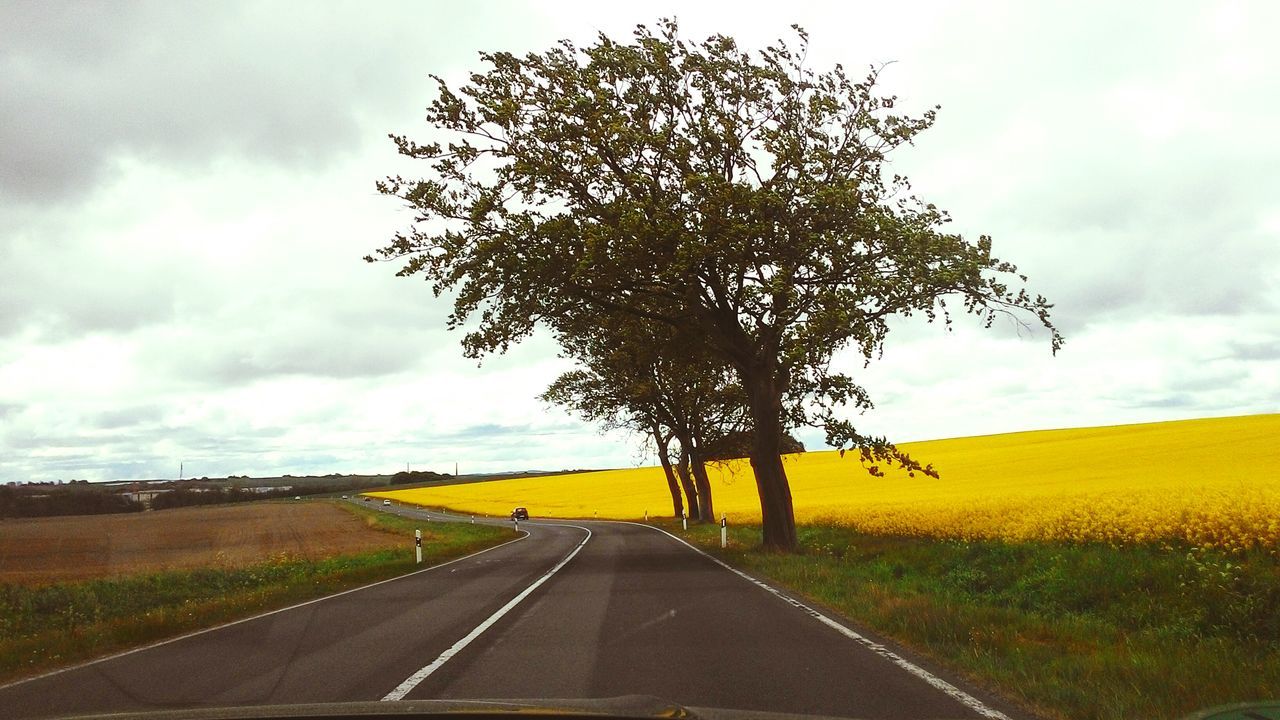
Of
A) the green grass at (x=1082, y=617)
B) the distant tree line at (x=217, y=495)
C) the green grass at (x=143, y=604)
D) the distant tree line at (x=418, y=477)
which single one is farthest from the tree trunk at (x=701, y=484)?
the distant tree line at (x=418, y=477)

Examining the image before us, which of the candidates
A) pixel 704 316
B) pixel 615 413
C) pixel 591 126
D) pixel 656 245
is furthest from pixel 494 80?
pixel 615 413

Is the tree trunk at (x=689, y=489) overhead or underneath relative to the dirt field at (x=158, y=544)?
overhead

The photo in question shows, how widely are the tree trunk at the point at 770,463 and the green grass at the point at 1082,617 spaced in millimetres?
4573

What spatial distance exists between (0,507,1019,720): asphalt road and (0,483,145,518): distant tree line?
70.2m

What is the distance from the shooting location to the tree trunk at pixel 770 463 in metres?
20.8

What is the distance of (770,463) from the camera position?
21.2 metres

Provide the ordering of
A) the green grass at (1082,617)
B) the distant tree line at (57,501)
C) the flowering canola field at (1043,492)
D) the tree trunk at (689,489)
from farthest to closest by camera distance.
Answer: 1. the distant tree line at (57,501)
2. the tree trunk at (689,489)
3. the flowering canola field at (1043,492)
4. the green grass at (1082,617)

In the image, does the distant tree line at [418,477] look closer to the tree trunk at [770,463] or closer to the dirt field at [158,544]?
the dirt field at [158,544]

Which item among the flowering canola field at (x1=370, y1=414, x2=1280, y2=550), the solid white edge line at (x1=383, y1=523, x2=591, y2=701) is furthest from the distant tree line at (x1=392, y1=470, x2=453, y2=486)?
the solid white edge line at (x1=383, y1=523, x2=591, y2=701)

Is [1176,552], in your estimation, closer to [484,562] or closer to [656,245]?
[656,245]

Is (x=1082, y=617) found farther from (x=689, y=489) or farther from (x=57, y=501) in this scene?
(x=57, y=501)

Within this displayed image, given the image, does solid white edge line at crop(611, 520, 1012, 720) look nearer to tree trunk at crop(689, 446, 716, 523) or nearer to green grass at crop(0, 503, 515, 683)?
green grass at crop(0, 503, 515, 683)

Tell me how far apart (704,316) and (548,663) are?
13.9 m

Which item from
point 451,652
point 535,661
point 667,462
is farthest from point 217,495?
point 535,661
